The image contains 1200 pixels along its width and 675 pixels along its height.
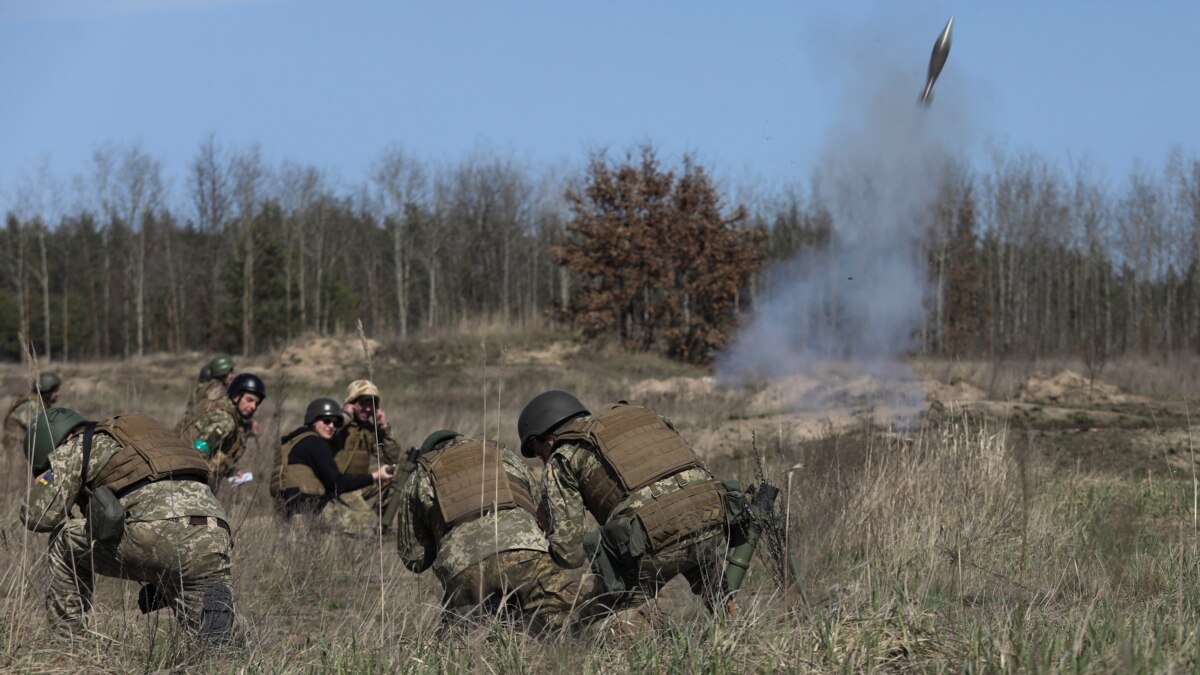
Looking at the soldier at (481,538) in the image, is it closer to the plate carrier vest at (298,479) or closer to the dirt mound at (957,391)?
the plate carrier vest at (298,479)

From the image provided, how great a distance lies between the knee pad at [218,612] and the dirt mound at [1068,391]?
16.4 meters

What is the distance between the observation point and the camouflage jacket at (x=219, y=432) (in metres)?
9.60

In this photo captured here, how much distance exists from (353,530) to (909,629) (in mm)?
5725

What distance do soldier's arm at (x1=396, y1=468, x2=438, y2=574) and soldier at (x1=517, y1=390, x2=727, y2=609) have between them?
570 mm

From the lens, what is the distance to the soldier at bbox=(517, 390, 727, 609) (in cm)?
580

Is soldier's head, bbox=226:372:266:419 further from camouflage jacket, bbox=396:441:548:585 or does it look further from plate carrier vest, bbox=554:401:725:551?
plate carrier vest, bbox=554:401:725:551

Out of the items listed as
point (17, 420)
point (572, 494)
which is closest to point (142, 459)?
point (572, 494)

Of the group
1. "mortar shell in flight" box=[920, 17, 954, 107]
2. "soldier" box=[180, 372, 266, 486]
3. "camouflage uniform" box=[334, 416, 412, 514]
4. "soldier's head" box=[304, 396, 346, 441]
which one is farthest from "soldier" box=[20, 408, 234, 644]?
→ "mortar shell in flight" box=[920, 17, 954, 107]

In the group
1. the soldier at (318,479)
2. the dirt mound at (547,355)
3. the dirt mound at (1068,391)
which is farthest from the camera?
the dirt mound at (547,355)

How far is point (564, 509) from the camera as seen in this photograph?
235 inches

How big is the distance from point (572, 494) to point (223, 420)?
180 inches

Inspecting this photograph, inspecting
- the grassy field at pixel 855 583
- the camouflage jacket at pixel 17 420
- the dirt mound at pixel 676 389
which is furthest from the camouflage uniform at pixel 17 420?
the dirt mound at pixel 676 389

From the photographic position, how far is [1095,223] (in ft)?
174

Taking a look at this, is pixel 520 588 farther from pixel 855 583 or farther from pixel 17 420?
pixel 17 420
